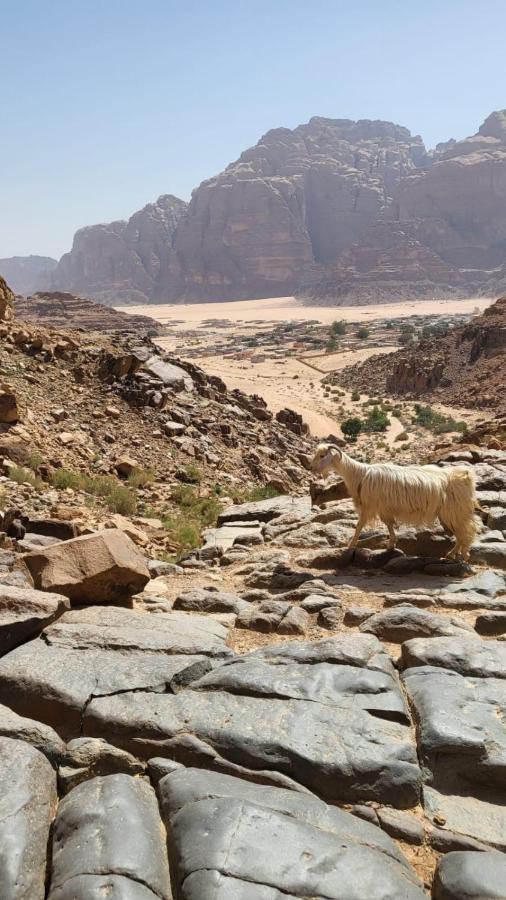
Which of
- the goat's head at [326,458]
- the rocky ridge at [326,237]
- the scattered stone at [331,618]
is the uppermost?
the rocky ridge at [326,237]

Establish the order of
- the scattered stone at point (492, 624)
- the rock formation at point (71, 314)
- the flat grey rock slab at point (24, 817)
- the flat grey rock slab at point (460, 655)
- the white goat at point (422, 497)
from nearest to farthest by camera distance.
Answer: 1. the flat grey rock slab at point (24, 817)
2. the flat grey rock slab at point (460, 655)
3. the scattered stone at point (492, 624)
4. the white goat at point (422, 497)
5. the rock formation at point (71, 314)

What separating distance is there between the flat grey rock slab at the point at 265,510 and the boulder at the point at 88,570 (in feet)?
16.6

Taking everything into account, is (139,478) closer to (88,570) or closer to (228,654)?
(88,570)

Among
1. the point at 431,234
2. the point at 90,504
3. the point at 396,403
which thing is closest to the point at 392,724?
the point at 90,504

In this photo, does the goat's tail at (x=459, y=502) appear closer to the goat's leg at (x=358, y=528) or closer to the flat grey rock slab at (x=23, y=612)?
the goat's leg at (x=358, y=528)

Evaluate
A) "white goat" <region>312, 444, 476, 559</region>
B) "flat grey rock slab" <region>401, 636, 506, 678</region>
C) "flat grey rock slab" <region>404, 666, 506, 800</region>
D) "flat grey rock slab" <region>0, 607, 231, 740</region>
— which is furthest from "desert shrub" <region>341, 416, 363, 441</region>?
"flat grey rock slab" <region>404, 666, 506, 800</region>

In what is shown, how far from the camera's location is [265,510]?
12.3 metres

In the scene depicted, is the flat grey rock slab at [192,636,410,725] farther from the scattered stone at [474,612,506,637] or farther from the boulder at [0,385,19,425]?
the boulder at [0,385,19,425]

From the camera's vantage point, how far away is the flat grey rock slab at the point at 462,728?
4.16 meters

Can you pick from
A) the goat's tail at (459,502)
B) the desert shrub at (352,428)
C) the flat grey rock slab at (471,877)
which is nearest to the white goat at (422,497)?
the goat's tail at (459,502)

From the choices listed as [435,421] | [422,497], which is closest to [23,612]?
[422,497]

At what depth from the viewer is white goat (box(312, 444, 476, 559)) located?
7.93 metres

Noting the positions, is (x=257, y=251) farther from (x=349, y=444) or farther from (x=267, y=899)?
(x=267, y=899)

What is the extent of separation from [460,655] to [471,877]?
84.2 inches
